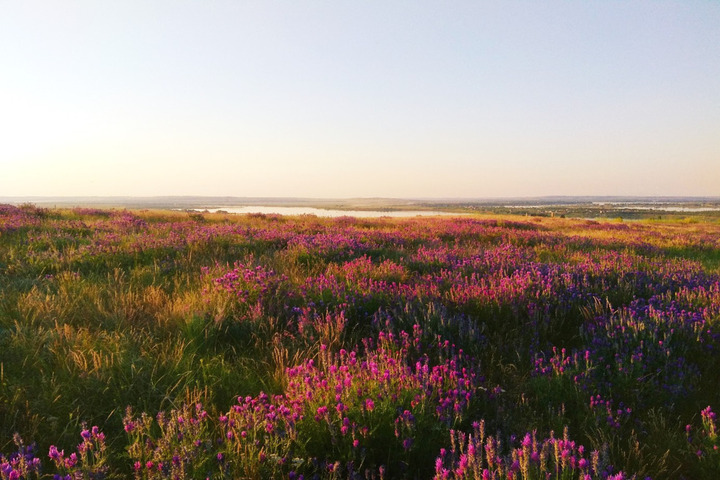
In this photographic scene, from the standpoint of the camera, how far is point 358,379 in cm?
225

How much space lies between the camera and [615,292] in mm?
4352

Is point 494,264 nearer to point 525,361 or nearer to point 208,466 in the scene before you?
→ point 525,361

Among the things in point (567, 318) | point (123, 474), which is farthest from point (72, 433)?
point (567, 318)

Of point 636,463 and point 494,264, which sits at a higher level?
point 494,264

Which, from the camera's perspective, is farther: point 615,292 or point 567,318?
point 615,292

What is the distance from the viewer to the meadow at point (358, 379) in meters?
1.74

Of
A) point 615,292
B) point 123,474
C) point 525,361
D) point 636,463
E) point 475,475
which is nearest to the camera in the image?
point 475,475

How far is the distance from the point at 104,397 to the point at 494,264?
495 centimetres

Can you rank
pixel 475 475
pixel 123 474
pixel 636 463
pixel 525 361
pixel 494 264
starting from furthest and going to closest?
1. pixel 494 264
2. pixel 525 361
3. pixel 636 463
4. pixel 123 474
5. pixel 475 475

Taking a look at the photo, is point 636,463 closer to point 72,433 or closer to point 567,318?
point 567,318

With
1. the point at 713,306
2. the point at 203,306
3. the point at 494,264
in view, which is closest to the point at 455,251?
the point at 494,264

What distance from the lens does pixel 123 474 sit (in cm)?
166

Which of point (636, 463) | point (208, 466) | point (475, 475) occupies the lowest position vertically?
point (636, 463)

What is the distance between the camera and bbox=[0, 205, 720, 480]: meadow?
1739 millimetres
